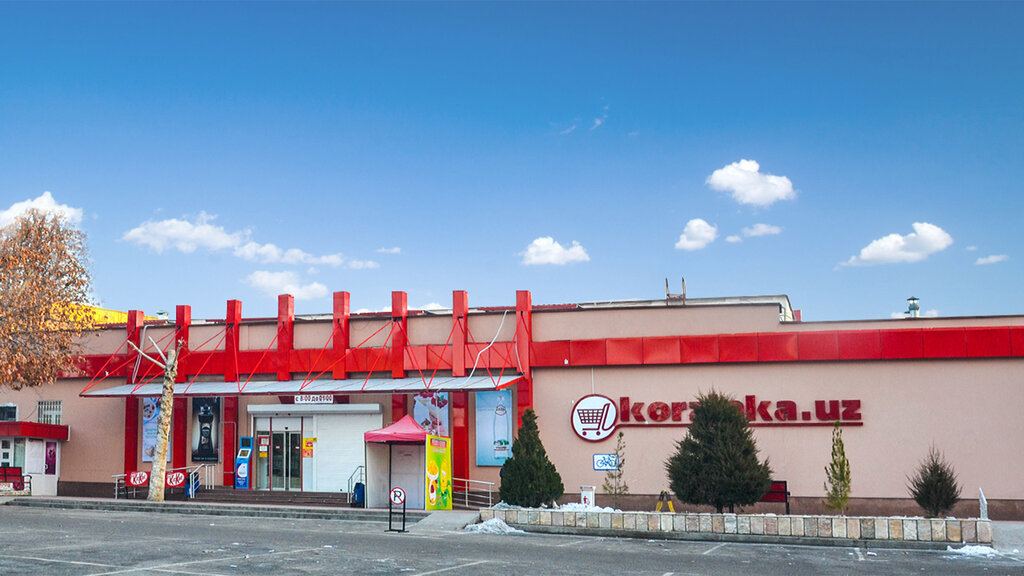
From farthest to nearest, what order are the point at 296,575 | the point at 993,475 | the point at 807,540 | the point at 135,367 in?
the point at 135,367
the point at 993,475
the point at 807,540
the point at 296,575

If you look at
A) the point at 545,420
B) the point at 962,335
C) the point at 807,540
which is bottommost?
the point at 807,540

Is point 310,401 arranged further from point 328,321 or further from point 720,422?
point 720,422

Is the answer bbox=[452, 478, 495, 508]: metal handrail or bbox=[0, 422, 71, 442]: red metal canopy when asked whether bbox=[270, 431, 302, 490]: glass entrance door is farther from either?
bbox=[0, 422, 71, 442]: red metal canopy

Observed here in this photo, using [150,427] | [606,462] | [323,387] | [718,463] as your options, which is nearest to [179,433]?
[150,427]

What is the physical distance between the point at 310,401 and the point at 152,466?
638 cm

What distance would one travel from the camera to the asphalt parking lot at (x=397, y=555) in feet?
53.6

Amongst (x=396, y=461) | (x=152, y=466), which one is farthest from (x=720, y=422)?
(x=152, y=466)

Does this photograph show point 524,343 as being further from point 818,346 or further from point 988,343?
point 988,343

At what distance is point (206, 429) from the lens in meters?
34.1

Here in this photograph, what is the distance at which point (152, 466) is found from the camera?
33062mm

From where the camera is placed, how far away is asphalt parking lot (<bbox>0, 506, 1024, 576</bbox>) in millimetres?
16328

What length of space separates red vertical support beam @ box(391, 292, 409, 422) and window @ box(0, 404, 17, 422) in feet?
53.0

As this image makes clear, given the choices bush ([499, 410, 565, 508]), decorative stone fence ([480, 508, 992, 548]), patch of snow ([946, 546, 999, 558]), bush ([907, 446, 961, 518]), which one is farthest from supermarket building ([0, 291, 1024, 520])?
patch of snow ([946, 546, 999, 558])

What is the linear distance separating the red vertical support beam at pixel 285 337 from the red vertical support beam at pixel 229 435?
7.04 ft
